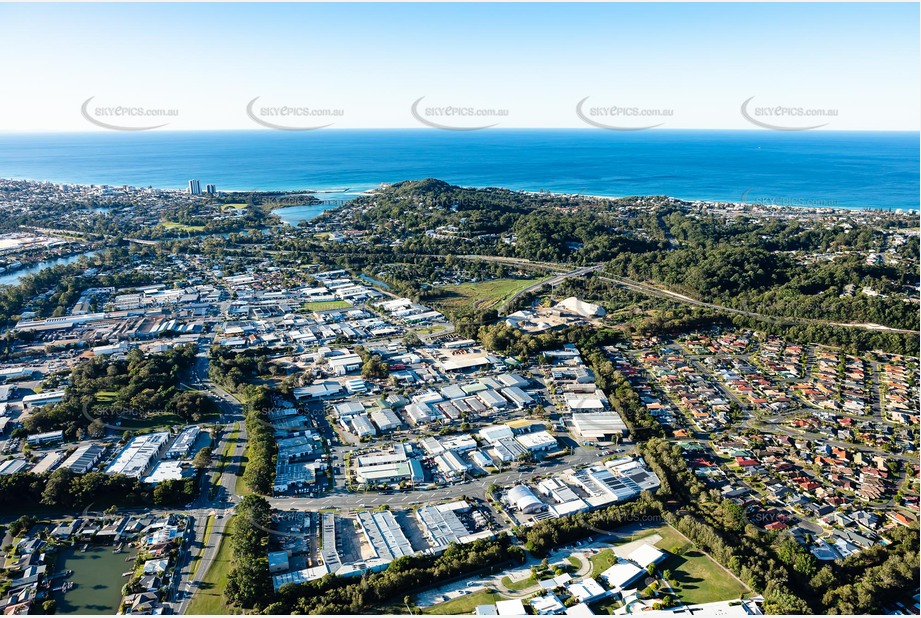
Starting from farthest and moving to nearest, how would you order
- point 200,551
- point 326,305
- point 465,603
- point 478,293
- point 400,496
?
point 478,293 < point 326,305 < point 400,496 < point 200,551 < point 465,603

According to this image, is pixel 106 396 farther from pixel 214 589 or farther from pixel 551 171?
pixel 551 171

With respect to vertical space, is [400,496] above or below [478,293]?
below

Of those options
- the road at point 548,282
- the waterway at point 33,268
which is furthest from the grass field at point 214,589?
the waterway at point 33,268

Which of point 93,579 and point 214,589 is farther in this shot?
point 93,579

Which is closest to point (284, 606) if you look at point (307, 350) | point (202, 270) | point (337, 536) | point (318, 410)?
point (337, 536)

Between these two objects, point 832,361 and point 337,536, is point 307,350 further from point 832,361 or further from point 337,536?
point 832,361

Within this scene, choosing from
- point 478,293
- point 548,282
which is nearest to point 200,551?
point 478,293

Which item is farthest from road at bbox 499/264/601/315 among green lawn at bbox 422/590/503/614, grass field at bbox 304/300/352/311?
green lawn at bbox 422/590/503/614
